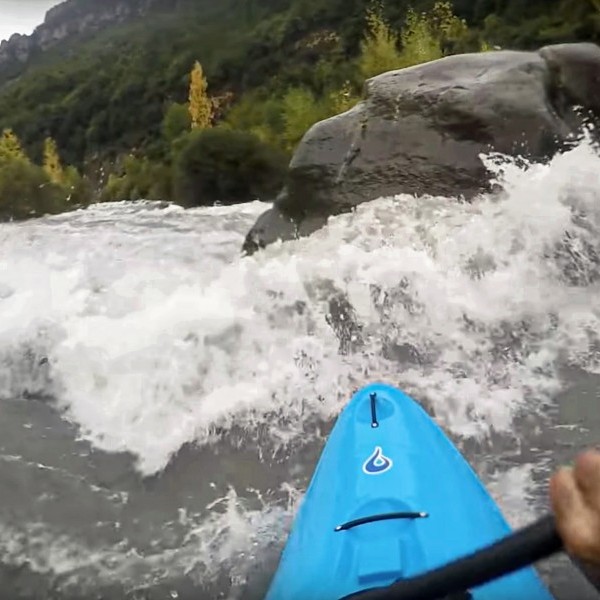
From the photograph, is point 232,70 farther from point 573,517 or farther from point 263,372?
point 573,517

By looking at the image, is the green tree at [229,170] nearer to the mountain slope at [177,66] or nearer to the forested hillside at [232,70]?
the forested hillside at [232,70]

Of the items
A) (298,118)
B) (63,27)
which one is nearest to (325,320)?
(298,118)

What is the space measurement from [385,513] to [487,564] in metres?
1.39

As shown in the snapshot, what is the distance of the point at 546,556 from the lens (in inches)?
33.8

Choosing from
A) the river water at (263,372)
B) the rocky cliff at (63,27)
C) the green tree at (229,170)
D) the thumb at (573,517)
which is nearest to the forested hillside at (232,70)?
the green tree at (229,170)

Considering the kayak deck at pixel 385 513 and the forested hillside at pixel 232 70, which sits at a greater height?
the forested hillside at pixel 232 70

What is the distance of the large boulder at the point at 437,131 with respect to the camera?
5.62 meters

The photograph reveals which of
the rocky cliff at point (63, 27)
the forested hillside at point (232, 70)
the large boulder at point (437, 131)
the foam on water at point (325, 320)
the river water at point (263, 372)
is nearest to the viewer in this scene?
the river water at point (263, 372)

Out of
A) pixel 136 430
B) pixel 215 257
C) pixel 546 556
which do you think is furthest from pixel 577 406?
pixel 215 257

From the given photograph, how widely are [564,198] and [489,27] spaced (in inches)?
703

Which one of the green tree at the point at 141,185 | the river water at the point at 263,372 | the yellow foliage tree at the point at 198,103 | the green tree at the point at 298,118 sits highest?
the yellow foliage tree at the point at 198,103

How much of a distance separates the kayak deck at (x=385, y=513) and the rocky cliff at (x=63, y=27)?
286 feet

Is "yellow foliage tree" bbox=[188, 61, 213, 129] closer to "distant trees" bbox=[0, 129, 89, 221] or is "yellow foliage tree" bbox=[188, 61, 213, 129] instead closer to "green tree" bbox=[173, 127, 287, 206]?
"distant trees" bbox=[0, 129, 89, 221]

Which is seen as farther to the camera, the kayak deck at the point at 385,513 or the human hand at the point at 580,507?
the kayak deck at the point at 385,513
